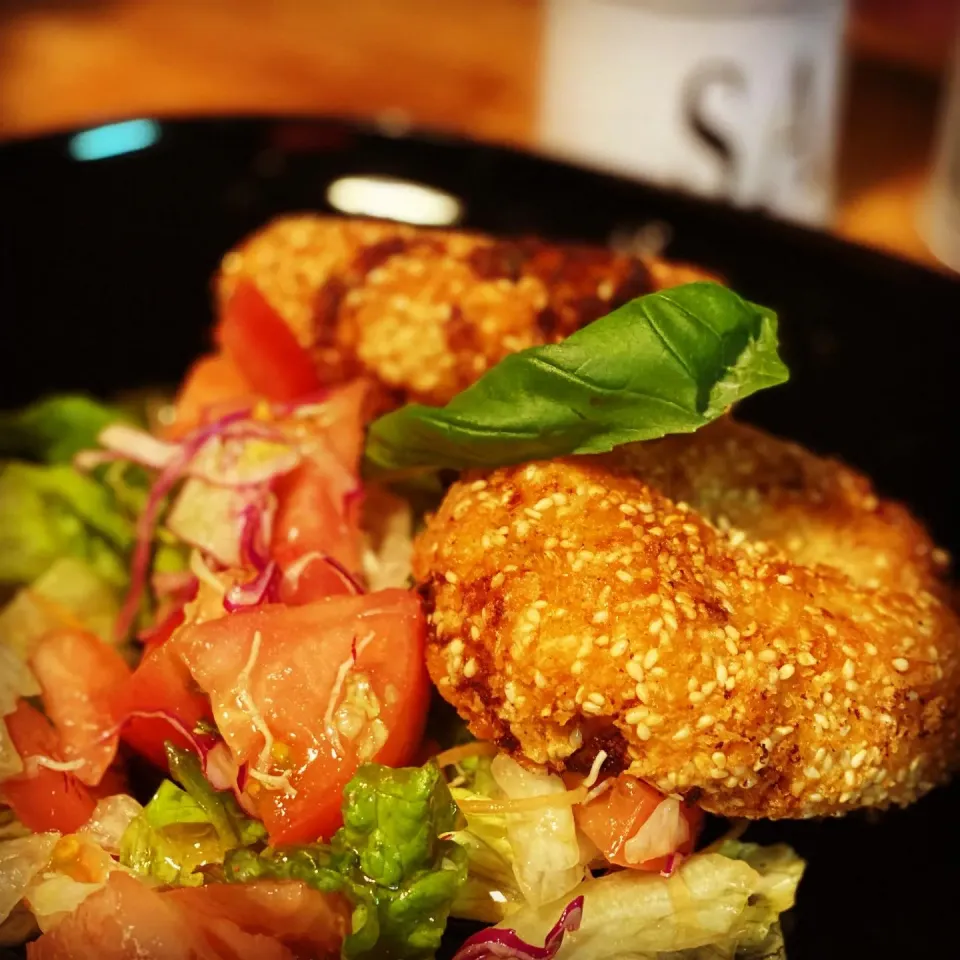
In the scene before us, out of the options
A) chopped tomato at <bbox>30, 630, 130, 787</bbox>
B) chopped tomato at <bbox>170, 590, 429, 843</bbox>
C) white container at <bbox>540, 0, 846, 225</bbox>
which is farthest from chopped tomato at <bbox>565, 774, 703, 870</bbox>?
white container at <bbox>540, 0, 846, 225</bbox>

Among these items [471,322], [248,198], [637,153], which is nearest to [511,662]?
[471,322]

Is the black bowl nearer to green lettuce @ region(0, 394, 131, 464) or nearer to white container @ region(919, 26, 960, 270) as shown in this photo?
green lettuce @ region(0, 394, 131, 464)

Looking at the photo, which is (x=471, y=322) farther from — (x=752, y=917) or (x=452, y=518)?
(x=752, y=917)

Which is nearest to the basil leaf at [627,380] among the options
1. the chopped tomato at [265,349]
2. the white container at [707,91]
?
the chopped tomato at [265,349]

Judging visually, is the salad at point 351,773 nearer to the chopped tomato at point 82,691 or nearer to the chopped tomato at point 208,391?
the chopped tomato at point 82,691

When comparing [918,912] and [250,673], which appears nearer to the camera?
[250,673]

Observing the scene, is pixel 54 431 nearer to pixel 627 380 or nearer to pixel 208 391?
pixel 208 391

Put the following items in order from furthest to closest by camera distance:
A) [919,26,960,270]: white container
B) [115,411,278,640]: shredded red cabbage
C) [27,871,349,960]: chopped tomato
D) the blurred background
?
the blurred background → [919,26,960,270]: white container → [115,411,278,640]: shredded red cabbage → [27,871,349,960]: chopped tomato

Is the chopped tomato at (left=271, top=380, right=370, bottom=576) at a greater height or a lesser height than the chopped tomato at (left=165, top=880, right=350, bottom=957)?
greater
